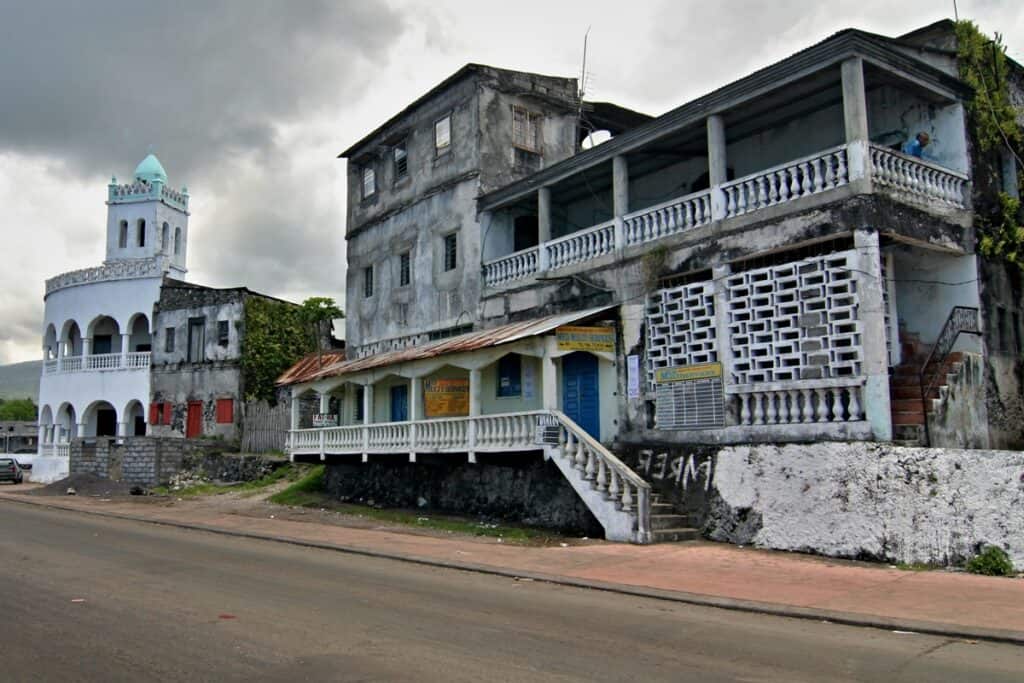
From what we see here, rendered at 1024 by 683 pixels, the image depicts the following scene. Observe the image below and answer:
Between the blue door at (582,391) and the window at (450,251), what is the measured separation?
5.62 m

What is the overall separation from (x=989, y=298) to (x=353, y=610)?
11581 mm

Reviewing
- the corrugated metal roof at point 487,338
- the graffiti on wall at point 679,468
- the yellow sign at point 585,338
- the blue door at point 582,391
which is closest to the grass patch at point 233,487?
the corrugated metal roof at point 487,338

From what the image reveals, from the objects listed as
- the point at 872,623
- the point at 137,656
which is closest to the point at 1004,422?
the point at 872,623

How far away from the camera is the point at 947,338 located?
13148 mm

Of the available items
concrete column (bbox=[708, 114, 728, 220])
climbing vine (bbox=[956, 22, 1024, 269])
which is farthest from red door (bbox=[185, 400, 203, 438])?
climbing vine (bbox=[956, 22, 1024, 269])

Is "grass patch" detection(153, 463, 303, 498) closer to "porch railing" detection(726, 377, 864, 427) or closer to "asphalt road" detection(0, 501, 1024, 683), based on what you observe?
"asphalt road" detection(0, 501, 1024, 683)

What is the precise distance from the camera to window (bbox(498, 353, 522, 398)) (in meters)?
19.6

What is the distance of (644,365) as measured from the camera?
1605 centimetres

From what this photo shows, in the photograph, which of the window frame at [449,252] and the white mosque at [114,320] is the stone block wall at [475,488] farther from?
the white mosque at [114,320]

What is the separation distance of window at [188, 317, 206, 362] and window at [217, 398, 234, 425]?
243 cm

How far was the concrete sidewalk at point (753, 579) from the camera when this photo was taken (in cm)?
822

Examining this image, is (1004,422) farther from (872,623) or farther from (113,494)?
(113,494)

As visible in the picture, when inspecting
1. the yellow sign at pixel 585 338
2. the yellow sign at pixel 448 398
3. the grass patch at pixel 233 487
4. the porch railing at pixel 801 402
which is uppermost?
the yellow sign at pixel 585 338

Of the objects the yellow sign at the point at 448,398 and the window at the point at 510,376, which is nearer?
the window at the point at 510,376
